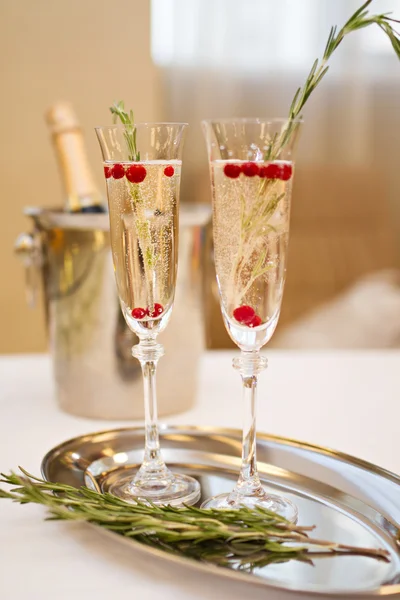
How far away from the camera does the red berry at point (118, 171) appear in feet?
2.44

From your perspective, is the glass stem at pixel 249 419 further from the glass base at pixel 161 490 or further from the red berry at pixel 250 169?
the red berry at pixel 250 169

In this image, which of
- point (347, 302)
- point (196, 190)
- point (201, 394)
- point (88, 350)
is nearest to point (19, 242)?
point (88, 350)

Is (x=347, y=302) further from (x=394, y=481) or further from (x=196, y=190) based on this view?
(x=394, y=481)

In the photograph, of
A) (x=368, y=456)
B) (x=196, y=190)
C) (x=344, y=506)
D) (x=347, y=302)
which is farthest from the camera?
(x=196, y=190)

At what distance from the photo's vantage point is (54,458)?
0.85m

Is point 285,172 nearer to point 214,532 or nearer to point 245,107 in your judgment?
point 214,532

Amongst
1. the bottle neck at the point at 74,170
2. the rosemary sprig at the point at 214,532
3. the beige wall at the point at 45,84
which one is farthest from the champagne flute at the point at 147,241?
the beige wall at the point at 45,84

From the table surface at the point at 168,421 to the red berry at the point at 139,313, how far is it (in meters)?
0.22

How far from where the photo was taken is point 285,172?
710 millimetres

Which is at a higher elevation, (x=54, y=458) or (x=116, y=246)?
(x=116, y=246)

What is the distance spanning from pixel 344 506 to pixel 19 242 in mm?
636

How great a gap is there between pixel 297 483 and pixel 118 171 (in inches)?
15.1

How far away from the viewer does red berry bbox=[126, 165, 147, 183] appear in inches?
29.1

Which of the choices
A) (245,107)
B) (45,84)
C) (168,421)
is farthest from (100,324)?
(245,107)
